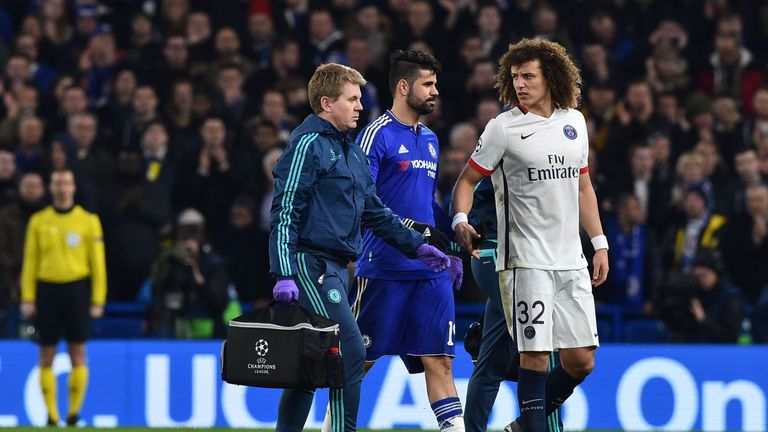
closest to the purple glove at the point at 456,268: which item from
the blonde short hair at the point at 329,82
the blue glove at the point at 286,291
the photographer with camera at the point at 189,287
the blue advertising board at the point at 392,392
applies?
the blonde short hair at the point at 329,82

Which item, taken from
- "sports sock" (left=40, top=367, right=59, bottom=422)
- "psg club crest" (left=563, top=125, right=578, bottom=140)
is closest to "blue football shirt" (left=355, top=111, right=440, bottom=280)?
"psg club crest" (left=563, top=125, right=578, bottom=140)

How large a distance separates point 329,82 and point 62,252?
624 cm

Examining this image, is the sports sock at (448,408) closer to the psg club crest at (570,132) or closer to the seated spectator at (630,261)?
the psg club crest at (570,132)

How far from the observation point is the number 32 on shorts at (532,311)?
8.35 metres

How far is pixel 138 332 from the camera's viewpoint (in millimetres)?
15305

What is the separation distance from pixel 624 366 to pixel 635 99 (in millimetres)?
3520

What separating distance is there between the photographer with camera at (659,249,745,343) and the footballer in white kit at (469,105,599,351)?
6.10 meters

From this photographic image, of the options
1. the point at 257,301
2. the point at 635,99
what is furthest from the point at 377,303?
the point at 635,99

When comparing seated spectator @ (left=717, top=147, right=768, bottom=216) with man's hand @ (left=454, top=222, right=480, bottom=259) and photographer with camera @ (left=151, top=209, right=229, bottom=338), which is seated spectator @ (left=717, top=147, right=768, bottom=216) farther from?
man's hand @ (left=454, top=222, right=480, bottom=259)

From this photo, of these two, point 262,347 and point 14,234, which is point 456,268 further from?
point 14,234

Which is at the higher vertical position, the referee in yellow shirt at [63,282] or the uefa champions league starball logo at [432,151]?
the uefa champions league starball logo at [432,151]

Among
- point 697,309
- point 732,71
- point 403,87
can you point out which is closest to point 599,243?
point 403,87

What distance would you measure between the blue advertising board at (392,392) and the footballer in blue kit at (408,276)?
14.6ft

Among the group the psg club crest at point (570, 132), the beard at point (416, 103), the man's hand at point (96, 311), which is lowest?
the man's hand at point (96, 311)
